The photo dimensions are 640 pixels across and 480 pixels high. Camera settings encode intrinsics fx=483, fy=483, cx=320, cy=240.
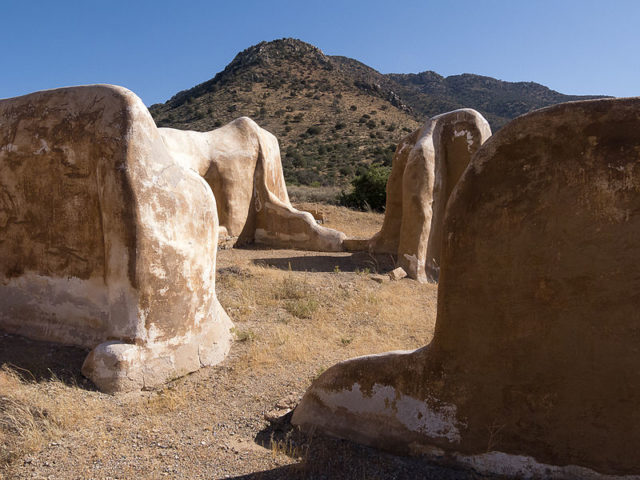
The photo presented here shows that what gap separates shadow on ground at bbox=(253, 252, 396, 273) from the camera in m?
7.54

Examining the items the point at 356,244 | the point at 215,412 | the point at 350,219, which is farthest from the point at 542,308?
the point at 350,219

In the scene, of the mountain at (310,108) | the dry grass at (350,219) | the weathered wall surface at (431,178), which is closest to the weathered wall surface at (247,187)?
the weathered wall surface at (431,178)

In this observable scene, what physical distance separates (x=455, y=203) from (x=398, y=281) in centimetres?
480

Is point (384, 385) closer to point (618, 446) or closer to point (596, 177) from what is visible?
point (618, 446)

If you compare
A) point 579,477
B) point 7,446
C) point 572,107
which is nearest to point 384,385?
point 579,477

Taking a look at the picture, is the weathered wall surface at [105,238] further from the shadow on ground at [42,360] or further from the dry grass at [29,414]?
the dry grass at [29,414]

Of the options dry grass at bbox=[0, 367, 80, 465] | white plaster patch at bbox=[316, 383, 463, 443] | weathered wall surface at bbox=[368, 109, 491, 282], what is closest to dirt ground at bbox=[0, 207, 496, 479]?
dry grass at bbox=[0, 367, 80, 465]

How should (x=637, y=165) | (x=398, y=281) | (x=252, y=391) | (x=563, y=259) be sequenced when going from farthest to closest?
(x=398, y=281), (x=252, y=391), (x=563, y=259), (x=637, y=165)

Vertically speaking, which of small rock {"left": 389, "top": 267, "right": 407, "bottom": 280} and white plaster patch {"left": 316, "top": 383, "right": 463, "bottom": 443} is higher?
small rock {"left": 389, "top": 267, "right": 407, "bottom": 280}

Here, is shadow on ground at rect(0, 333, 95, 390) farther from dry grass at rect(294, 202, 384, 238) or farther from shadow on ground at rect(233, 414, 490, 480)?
dry grass at rect(294, 202, 384, 238)

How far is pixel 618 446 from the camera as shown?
2.05 metres

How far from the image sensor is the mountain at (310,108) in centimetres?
2305

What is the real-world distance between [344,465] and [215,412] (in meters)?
1.22

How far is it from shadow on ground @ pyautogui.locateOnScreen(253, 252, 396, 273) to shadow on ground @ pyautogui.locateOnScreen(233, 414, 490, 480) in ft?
15.2
